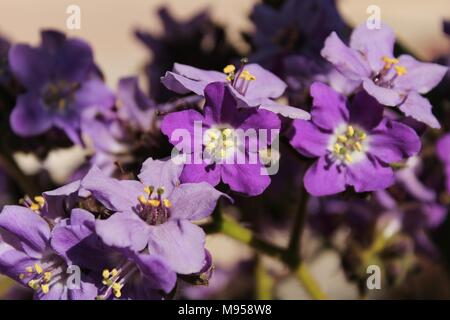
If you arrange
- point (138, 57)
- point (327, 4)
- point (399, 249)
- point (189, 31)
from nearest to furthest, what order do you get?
point (327, 4)
point (399, 249)
point (189, 31)
point (138, 57)

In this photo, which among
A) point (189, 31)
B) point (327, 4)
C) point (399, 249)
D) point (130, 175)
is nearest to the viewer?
point (130, 175)

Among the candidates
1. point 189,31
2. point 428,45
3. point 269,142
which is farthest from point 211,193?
point 428,45

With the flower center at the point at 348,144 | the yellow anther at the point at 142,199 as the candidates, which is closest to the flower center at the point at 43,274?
the yellow anther at the point at 142,199

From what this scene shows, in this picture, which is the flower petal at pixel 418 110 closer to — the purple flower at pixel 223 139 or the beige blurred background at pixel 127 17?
the purple flower at pixel 223 139

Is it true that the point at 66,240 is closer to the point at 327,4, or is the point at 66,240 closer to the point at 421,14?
the point at 327,4
